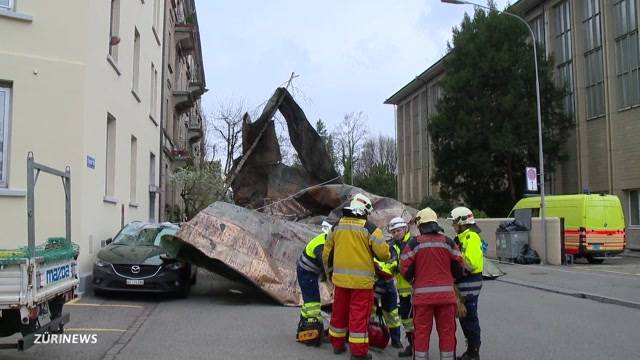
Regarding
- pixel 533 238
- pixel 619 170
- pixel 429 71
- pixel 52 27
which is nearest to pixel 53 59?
pixel 52 27

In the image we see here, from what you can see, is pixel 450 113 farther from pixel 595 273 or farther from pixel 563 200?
pixel 595 273

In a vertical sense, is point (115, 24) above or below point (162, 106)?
above

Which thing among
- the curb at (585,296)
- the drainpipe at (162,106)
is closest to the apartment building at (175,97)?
the drainpipe at (162,106)

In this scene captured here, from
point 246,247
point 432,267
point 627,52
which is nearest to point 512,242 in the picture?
point 627,52

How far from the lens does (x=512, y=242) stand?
2236 centimetres

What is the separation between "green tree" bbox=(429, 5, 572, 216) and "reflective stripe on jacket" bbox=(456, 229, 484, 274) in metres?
27.2

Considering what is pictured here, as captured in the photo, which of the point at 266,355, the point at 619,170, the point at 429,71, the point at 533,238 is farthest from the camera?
the point at 429,71

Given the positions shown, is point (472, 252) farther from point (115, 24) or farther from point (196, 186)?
point (196, 186)

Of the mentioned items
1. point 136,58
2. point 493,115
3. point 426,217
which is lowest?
point 426,217

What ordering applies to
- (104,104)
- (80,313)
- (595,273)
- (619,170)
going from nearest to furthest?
(80,313) → (104,104) → (595,273) → (619,170)

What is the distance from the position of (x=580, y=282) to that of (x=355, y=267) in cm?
1086

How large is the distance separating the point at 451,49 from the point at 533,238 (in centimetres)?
1789

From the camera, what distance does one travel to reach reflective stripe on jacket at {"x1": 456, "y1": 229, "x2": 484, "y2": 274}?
21.7 ft

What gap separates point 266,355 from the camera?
23.5 ft
